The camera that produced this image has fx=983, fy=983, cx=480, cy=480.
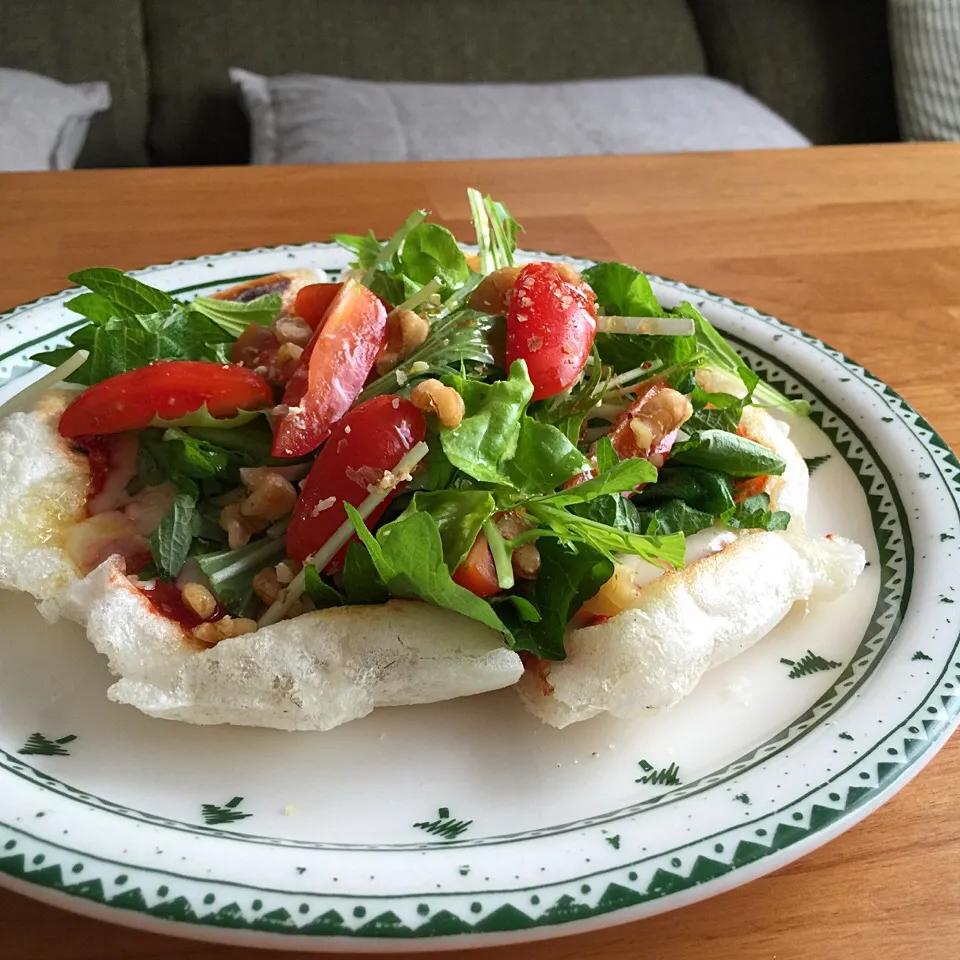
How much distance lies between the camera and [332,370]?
5.44ft

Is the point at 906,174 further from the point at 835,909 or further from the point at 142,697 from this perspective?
the point at 142,697

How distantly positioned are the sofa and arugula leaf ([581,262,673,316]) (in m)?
3.87

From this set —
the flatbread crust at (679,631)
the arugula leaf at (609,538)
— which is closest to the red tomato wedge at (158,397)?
the arugula leaf at (609,538)

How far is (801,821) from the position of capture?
47.1 inches

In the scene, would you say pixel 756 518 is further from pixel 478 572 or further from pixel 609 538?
pixel 478 572

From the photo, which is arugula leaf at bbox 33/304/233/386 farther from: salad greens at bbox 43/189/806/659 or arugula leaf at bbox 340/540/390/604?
arugula leaf at bbox 340/540/390/604

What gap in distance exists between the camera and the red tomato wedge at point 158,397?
1659 mm

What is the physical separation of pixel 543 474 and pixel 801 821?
0.61m

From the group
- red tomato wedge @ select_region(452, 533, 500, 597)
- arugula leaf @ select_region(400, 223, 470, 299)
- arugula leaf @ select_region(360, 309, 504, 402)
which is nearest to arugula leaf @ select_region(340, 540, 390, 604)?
red tomato wedge @ select_region(452, 533, 500, 597)

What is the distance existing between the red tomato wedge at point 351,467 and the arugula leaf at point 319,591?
0.15 ft

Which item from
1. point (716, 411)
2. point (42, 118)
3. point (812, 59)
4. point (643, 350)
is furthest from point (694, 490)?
point (812, 59)

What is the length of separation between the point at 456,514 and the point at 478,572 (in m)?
0.09

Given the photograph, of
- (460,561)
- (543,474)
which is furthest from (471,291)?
(460,561)

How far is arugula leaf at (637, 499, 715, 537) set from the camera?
5.37 feet
